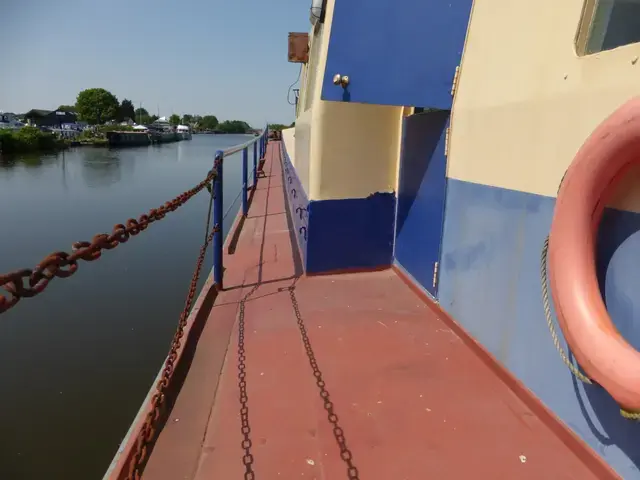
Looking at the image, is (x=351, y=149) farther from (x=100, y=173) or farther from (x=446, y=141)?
(x=100, y=173)

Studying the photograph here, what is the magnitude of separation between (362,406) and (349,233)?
207 centimetres

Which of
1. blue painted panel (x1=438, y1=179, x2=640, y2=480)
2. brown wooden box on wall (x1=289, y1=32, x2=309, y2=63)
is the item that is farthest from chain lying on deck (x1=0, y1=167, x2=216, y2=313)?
brown wooden box on wall (x1=289, y1=32, x2=309, y2=63)

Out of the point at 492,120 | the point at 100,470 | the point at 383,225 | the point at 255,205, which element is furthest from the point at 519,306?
the point at 255,205

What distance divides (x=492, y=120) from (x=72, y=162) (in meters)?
38.0

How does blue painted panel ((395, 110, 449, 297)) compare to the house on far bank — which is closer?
blue painted panel ((395, 110, 449, 297))

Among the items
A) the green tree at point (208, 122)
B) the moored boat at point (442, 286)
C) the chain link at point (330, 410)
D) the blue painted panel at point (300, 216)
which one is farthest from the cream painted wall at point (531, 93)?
the green tree at point (208, 122)

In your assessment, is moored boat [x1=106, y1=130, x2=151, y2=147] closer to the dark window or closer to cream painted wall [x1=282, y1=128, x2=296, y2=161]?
cream painted wall [x1=282, y1=128, x2=296, y2=161]

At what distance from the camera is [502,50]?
257 centimetres

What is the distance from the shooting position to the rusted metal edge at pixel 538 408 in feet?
6.12

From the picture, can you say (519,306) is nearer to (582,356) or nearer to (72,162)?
(582,356)

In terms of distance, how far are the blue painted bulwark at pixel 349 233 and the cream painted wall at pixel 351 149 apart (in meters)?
0.10

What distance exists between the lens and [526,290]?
7.59 ft

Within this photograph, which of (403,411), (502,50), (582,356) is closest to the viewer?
(582,356)

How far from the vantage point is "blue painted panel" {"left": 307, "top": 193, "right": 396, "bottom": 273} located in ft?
13.5
